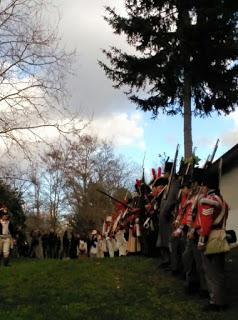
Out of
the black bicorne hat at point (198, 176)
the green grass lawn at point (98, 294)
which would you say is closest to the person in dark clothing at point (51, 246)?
the green grass lawn at point (98, 294)

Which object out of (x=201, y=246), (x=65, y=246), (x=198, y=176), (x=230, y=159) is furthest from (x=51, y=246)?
(x=201, y=246)

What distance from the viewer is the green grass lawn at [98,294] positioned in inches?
404

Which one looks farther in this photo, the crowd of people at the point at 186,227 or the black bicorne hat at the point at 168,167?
the black bicorne hat at the point at 168,167

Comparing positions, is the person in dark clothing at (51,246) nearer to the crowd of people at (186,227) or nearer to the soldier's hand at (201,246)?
the crowd of people at (186,227)

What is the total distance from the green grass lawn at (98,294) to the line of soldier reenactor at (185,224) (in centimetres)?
A: 35

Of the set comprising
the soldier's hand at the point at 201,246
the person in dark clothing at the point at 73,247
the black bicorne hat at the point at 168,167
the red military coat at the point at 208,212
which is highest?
the black bicorne hat at the point at 168,167

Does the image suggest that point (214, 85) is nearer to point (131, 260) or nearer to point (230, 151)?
point (230, 151)

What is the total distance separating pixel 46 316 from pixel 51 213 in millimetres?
64549

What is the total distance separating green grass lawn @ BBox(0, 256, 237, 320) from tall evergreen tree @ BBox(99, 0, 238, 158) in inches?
518

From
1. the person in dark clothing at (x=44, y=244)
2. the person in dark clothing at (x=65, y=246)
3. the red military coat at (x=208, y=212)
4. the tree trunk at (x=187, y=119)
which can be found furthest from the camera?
the person in dark clothing at (x=44, y=244)

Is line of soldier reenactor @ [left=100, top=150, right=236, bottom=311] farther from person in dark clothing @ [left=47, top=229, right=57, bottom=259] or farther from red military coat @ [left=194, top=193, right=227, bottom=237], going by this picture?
person in dark clothing @ [left=47, top=229, right=57, bottom=259]

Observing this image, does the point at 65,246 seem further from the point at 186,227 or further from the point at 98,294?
the point at 186,227

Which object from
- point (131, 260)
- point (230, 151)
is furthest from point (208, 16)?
point (131, 260)

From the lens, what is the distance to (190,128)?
28.4m
